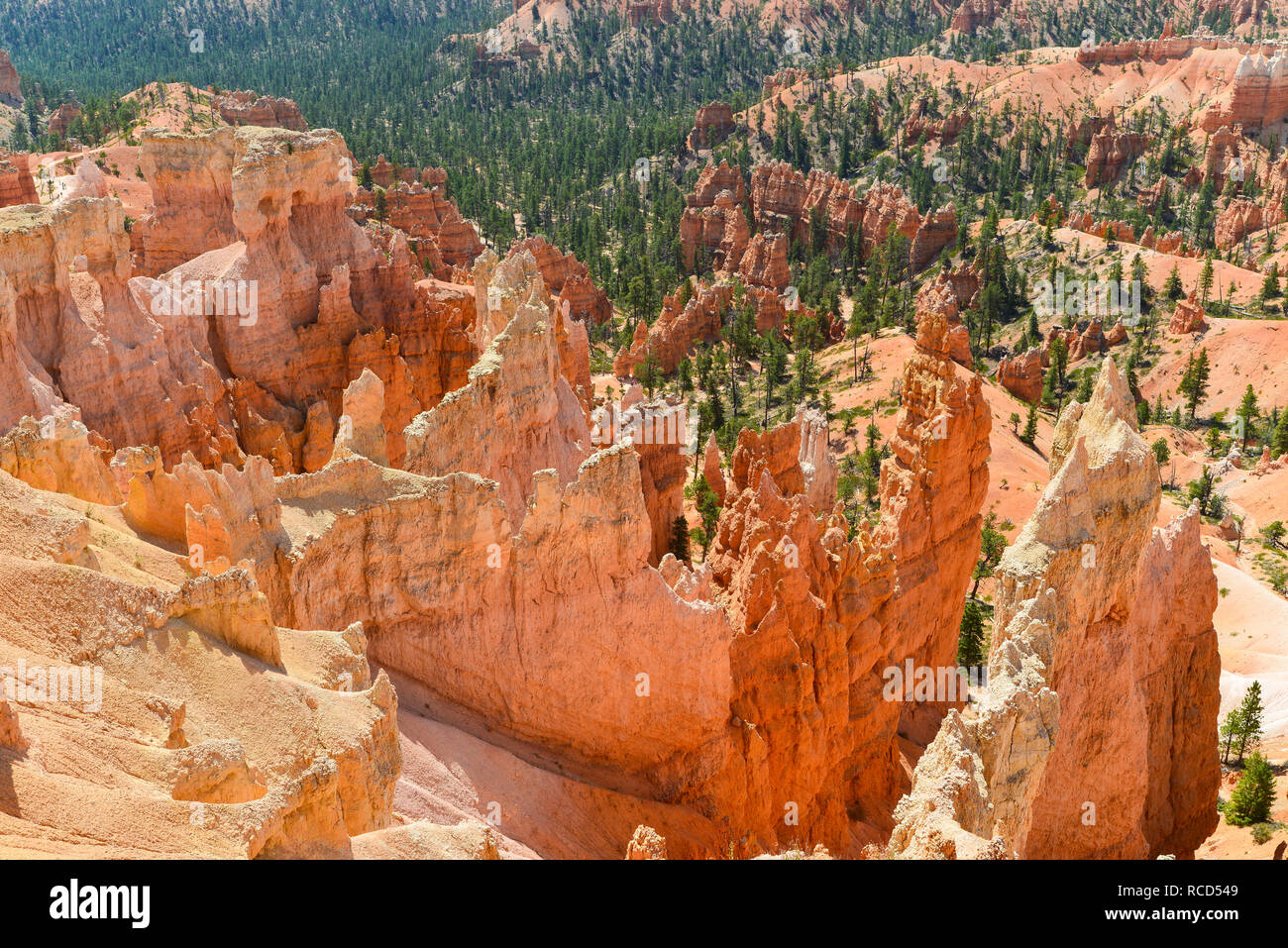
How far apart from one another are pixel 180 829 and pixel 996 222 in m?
102

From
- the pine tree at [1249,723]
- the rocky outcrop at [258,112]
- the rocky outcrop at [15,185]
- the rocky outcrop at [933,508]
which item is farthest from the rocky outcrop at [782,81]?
the pine tree at [1249,723]

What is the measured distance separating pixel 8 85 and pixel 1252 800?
149 m

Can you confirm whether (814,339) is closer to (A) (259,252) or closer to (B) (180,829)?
(A) (259,252)

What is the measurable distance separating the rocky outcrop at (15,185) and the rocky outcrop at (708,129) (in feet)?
270

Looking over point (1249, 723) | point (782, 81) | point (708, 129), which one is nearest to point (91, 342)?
point (1249, 723)

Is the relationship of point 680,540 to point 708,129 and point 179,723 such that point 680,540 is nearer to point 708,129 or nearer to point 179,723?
point 179,723

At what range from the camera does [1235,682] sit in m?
35.9

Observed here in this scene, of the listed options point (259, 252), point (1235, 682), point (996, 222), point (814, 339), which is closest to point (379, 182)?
point (814, 339)

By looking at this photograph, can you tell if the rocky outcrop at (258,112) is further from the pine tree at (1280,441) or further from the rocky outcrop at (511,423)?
the rocky outcrop at (511,423)

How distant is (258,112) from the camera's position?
307 feet

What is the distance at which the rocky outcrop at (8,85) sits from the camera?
134125mm

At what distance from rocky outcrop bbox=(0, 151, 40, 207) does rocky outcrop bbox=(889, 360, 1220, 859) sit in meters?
61.2

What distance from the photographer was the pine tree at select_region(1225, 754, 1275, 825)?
24.8 meters

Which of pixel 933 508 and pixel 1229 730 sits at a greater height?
pixel 933 508
